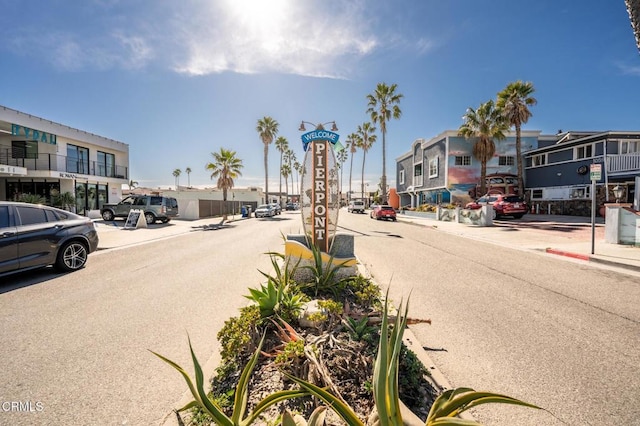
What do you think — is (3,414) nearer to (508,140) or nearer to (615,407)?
(615,407)

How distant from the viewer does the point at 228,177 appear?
30.8 metres

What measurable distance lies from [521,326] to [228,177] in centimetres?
3008

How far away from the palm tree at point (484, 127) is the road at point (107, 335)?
2609cm

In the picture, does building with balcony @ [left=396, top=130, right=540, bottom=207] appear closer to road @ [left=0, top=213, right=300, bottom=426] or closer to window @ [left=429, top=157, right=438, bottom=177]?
window @ [left=429, top=157, right=438, bottom=177]

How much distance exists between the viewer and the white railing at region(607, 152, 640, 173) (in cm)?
1928

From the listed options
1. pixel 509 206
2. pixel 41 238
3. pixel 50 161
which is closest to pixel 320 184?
pixel 41 238

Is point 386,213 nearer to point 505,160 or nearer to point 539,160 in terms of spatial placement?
point 505,160

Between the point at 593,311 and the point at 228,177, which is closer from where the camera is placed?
the point at 593,311

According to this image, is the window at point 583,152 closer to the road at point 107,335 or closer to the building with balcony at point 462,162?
the building with balcony at point 462,162

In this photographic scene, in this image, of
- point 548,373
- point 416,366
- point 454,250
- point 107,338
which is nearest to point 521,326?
point 548,373

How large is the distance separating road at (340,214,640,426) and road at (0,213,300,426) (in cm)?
279

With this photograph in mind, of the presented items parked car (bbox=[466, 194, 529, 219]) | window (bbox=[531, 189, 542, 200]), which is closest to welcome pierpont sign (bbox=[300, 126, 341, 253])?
parked car (bbox=[466, 194, 529, 219])

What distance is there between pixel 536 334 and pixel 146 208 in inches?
915

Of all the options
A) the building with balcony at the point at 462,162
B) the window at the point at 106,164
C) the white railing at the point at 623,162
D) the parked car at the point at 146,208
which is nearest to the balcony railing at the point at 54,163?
the window at the point at 106,164
